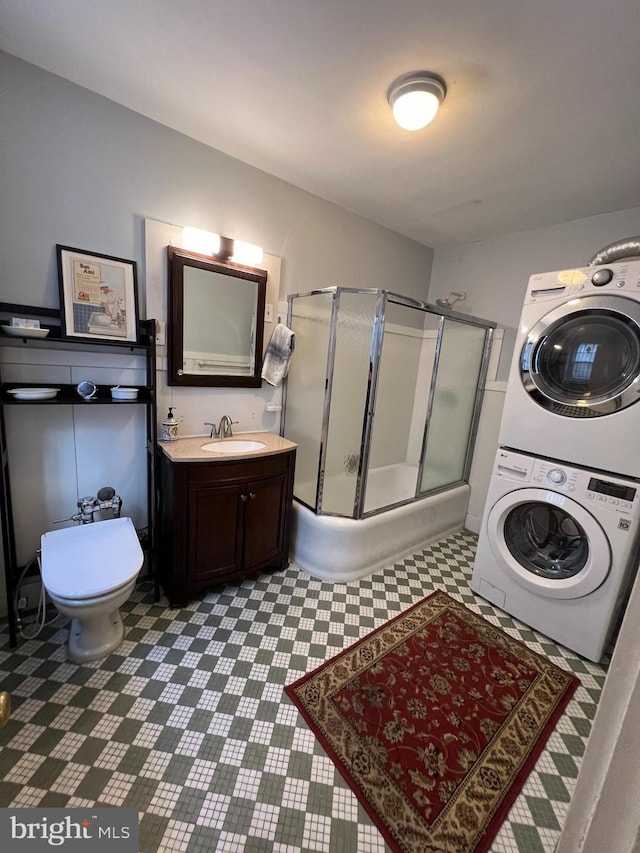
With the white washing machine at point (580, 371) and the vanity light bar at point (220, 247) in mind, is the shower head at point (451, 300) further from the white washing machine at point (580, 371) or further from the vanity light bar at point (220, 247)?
the vanity light bar at point (220, 247)

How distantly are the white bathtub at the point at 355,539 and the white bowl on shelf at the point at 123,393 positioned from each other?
1.17m

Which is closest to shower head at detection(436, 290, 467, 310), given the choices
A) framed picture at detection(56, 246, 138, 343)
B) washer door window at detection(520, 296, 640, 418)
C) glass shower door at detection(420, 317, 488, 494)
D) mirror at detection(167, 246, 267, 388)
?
glass shower door at detection(420, 317, 488, 494)

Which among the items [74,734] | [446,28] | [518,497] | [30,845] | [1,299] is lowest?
[74,734]

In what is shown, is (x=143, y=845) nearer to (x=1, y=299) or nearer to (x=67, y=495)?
(x=67, y=495)

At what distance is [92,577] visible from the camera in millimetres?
1321

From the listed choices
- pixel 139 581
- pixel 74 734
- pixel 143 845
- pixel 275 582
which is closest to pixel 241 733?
pixel 143 845

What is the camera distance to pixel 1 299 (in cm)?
144

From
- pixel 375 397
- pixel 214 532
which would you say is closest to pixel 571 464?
pixel 375 397

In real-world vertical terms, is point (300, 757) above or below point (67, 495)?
below

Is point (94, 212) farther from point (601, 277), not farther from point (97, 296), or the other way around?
point (601, 277)

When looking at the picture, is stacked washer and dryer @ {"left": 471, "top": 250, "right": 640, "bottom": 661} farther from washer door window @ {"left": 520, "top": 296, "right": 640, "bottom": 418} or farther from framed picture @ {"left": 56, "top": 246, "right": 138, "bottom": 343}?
framed picture @ {"left": 56, "top": 246, "right": 138, "bottom": 343}

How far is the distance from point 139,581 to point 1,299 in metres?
1.56

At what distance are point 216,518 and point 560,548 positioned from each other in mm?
1830

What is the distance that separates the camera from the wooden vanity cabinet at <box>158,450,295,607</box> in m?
1.67
